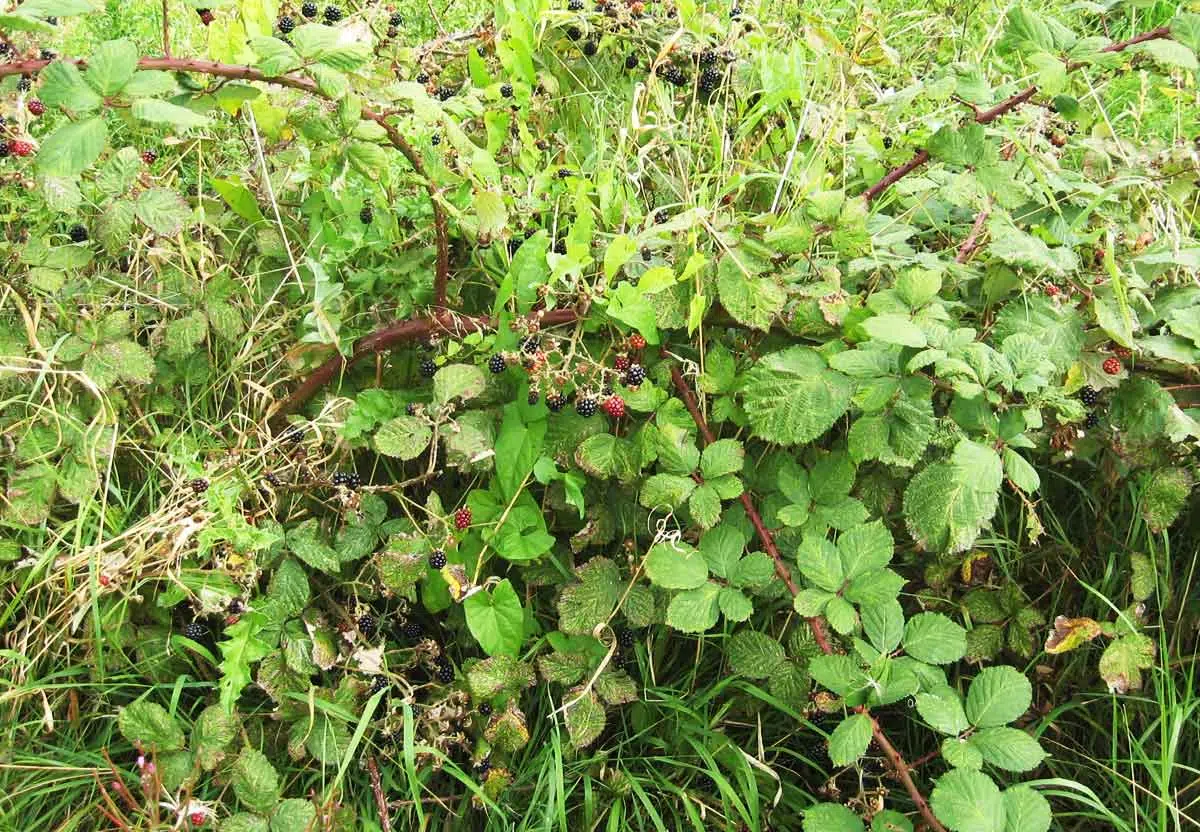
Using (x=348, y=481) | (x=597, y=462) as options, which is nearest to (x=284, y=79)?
(x=348, y=481)

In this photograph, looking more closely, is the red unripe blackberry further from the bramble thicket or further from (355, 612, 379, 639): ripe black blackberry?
(355, 612, 379, 639): ripe black blackberry

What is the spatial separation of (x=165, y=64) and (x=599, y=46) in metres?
1.07

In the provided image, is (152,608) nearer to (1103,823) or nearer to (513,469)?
(513,469)

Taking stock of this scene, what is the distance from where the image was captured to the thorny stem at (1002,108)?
1.69m

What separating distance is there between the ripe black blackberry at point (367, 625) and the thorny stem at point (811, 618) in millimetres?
714

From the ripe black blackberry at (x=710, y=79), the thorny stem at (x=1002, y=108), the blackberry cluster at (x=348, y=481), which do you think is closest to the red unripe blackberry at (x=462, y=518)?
the blackberry cluster at (x=348, y=481)

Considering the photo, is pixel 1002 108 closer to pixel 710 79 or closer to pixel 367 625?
pixel 710 79

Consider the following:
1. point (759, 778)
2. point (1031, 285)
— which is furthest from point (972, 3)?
point (759, 778)

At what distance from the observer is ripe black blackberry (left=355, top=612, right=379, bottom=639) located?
1823 mm

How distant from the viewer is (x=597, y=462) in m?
1.78

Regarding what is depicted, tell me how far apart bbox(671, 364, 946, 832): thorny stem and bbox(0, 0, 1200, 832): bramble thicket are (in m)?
0.02

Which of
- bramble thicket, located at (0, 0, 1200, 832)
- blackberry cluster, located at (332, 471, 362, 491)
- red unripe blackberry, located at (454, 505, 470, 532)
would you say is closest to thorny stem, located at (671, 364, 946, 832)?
bramble thicket, located at (0, 0, 1200, 832)

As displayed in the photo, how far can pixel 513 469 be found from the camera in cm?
182

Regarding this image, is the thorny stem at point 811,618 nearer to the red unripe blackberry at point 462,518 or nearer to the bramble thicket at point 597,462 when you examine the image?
the bramble thicket at point 597,462
